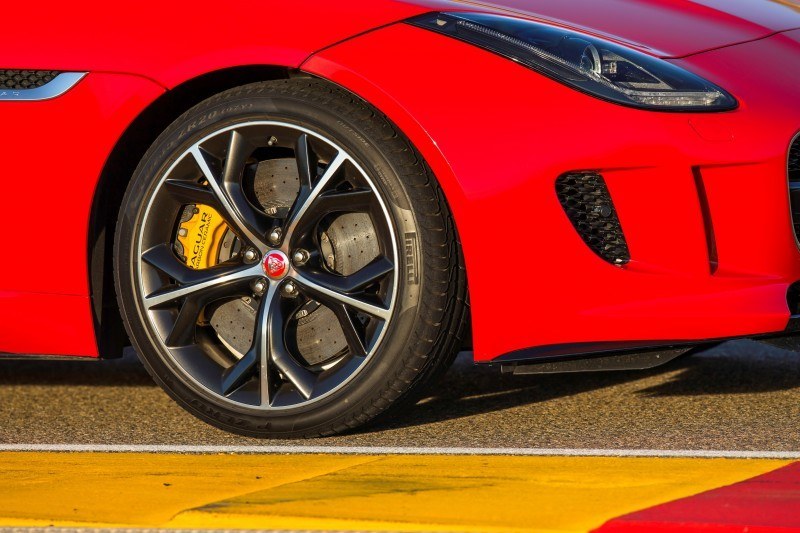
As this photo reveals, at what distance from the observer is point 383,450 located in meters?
4.12

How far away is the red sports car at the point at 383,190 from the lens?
395 cm

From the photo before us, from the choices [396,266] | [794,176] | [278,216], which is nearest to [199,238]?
[278,216]

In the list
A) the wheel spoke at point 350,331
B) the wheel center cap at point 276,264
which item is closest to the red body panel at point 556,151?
the wheel spoke at point 350,331

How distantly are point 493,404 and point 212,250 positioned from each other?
3.37 ft

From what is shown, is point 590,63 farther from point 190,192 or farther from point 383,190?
point 190,192

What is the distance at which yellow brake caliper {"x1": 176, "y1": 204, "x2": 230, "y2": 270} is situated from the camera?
446 cm

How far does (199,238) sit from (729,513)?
1846mm

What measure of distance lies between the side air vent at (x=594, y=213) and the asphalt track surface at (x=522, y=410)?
538 mm

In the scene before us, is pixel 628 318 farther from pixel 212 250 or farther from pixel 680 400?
pixel 212 250

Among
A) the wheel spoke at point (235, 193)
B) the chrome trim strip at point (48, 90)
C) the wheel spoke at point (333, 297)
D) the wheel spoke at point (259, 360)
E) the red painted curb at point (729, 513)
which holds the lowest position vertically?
the red painted curb at point (729, 513)

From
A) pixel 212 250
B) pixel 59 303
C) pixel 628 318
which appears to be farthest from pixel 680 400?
pixel 59 303

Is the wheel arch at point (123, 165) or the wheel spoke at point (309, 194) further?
the wheel arch at point (123, 165)

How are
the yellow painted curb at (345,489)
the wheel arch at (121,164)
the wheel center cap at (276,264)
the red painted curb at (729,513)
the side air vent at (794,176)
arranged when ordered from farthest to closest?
the wheel arch at (121,164) < the wheel center cap at (276,264) < the side air vent at (794,176) < the yellow painted curb at (345,489) < the red painted curb at (729,513)

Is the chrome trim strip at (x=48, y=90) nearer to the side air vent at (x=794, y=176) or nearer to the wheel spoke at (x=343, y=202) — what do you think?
the wheel spoke at (x=343, y=202)
